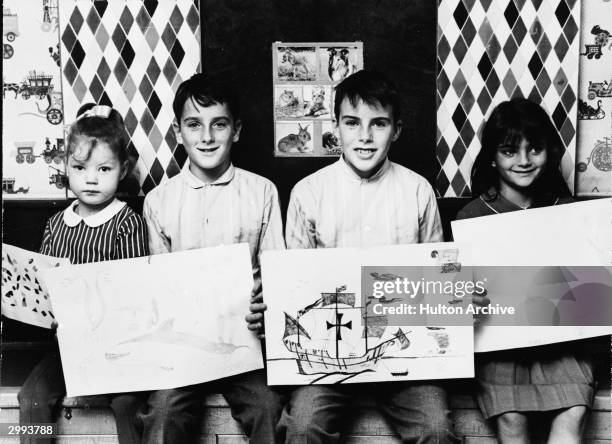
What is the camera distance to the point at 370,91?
1.82m

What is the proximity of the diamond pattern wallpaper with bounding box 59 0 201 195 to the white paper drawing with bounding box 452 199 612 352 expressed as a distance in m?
0.99

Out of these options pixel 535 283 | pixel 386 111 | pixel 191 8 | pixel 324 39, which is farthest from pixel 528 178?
pixel 191 8

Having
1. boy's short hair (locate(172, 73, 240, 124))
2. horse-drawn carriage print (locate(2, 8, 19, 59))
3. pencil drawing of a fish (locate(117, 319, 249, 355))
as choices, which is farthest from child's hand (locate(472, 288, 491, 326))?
horse-drawn carriage print (locate(2, 8, 19, 59))

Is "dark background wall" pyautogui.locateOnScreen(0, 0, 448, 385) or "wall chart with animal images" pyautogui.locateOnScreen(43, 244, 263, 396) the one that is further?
"dark background wall" pyautogui.locateOnScreen(0, 0, 448, 385)

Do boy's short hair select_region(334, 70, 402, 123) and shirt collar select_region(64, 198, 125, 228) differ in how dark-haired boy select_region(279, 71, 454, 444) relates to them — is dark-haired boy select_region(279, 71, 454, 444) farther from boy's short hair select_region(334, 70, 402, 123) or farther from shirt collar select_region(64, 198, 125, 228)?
shirt collar select_region(64, 198, 125, 228)

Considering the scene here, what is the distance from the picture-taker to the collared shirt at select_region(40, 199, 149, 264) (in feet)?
6.02

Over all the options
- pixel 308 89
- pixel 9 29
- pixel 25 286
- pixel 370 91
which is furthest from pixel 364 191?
pixel 9 29

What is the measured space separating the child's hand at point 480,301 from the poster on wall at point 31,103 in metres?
1.33

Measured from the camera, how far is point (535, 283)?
1.70m

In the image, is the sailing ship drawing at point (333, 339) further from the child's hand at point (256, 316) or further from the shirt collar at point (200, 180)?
the shirt collar at point (200, 180)

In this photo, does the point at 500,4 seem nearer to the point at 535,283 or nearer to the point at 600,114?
the point at 600,114

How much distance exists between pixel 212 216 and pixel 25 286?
0.53 metres

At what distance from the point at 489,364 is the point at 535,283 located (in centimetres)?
24

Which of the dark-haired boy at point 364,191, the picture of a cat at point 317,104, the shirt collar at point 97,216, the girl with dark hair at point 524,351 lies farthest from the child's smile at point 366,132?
the shirt collar at point 97,216
